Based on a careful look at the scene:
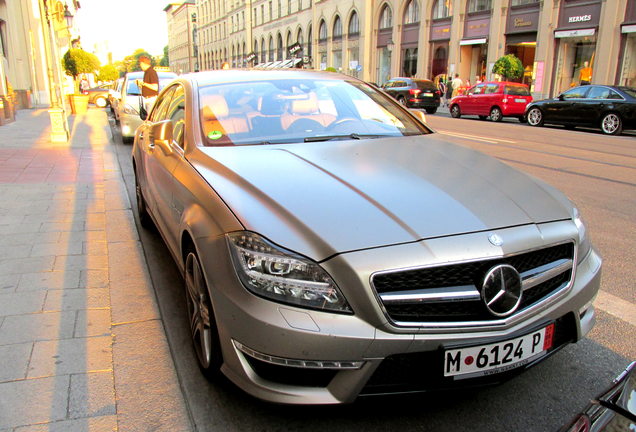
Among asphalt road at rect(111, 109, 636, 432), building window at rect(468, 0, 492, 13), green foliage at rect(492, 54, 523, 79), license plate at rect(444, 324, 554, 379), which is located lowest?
asphalt road at rect(111, 109, 636, 432)

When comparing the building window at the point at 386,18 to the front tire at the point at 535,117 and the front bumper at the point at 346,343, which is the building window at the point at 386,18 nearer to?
the front tire at the point at 535,117

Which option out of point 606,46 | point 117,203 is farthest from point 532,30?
point 117,203

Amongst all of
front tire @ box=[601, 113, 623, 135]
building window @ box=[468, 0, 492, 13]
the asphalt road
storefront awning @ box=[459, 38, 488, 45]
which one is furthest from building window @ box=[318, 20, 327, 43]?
the asphalt road

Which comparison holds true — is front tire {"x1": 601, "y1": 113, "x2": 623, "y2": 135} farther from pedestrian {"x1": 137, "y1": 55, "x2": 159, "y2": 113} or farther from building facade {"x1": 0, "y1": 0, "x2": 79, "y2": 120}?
building facade {"x1": 0, "y1": 0, "x2": 79, "y2": 120}

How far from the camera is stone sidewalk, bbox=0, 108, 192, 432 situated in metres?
2.43

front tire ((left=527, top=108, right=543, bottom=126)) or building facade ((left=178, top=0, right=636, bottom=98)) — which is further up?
building facade ((left=178, top=0, right=636, bottom=98))

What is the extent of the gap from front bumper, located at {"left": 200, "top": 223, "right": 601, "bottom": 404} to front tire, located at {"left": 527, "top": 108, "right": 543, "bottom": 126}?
721 inches

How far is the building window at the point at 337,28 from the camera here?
52031 mm

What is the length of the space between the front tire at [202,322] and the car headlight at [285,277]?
1.28 ft

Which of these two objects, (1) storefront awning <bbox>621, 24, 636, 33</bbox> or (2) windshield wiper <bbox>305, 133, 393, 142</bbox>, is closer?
(2) windshield wiper <bbox>305, 133, 393, 142</bbox>

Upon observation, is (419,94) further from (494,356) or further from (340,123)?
(494,356)

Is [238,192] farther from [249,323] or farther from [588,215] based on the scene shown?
[588,215]

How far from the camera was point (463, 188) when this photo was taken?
2572 millimetres

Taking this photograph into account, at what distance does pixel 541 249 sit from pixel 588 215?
4.28 metres
